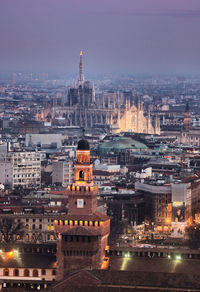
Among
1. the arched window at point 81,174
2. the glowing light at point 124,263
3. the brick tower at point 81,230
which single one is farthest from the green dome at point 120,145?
the glowing light at point 124,263

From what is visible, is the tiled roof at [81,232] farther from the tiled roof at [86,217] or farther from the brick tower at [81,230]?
the tiled roof at [86,217]

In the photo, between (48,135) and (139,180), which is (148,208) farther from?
(48,135)

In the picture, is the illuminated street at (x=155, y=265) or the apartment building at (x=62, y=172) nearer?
the illuminated street at (x=155, y=265)

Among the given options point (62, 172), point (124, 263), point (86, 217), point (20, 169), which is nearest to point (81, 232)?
point (86, 217)

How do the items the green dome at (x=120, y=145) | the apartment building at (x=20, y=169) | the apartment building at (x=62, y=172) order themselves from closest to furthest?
the apartment building at (x=20, y=169) < the apartment building at (x=62, y=172) < the green dome at (x=120, y=145)

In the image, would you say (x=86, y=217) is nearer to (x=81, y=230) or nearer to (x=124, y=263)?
(x=81, y=230)

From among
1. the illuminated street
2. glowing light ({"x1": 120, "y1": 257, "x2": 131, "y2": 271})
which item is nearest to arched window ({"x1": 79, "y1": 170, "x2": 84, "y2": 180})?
the illuminated street

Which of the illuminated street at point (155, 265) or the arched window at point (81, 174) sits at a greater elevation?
the arched window at point (81, 174)
